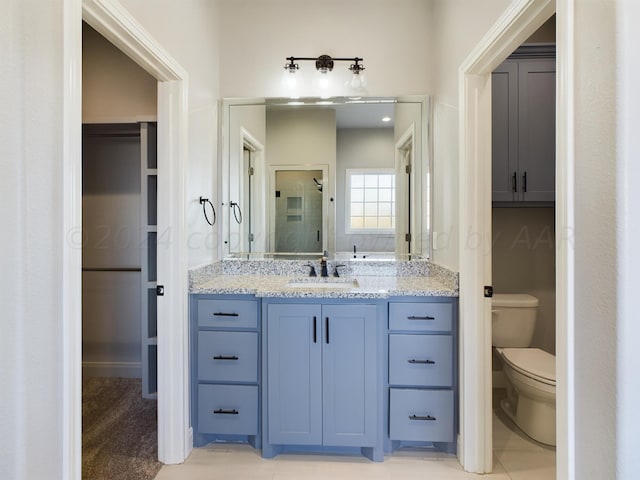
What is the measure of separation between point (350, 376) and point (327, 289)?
47 cm

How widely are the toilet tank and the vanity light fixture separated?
177 centimetres

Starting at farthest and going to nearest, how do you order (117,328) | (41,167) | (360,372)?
(117,328), (360,372), (41,167)

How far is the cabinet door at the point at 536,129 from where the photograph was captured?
2072 millimetres

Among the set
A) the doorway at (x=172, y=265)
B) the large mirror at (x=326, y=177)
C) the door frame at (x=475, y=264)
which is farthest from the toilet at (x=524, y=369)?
the doorway at (x=172, y=265)

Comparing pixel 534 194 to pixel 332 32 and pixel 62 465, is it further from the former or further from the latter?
pixel 62 465

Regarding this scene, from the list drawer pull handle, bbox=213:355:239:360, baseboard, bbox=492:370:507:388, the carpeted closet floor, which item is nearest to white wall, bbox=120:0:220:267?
drawer pull handle, bbox=213:355:239:360

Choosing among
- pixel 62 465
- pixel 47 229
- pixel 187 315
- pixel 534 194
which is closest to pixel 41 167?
pixel 47 229

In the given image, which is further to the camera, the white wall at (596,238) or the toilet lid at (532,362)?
the toilet lid at (532,362)

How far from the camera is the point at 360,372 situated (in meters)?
1.71

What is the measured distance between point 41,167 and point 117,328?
2155 mm

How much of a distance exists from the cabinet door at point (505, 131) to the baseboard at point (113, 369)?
3.02 m

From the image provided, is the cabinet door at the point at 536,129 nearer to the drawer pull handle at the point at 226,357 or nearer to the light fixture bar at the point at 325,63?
the light fixture bar at the point at 325,63

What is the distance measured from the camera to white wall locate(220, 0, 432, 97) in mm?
2197

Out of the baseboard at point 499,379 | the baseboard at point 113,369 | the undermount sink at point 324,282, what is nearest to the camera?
the undermount sink at point 324,282
